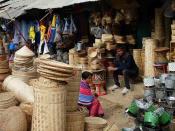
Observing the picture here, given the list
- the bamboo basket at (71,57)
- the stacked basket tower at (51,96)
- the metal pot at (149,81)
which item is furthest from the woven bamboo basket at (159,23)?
the stacked basket tower at (51,96)

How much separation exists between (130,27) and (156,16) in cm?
140

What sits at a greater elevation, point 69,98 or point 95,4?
point 95,4

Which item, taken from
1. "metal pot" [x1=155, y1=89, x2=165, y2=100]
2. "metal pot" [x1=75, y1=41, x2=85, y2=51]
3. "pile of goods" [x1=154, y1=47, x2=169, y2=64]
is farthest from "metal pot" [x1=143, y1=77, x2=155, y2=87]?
"metal pot" [x1=75, y1=41, x2=85, y2=51]

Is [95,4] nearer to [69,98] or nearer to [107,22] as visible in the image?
[107,22]

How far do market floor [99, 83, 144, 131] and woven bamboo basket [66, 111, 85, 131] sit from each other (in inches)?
57.9

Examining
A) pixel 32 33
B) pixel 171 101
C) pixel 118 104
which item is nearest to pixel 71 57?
pixel 32 33

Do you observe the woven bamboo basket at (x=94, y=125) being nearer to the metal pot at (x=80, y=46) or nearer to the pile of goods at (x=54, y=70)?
the pile of goods at (x=54, y=70)

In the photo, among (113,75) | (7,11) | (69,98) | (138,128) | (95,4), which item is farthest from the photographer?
(7,11)

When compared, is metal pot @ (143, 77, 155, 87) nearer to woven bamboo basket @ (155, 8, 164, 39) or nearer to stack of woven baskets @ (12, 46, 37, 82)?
woven bamboo basket @ (155, 8, 164, 39)

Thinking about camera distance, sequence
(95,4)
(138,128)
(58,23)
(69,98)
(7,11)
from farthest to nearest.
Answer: (7,11) < (58,23) < (95,4) < (69,98) < (138,128)

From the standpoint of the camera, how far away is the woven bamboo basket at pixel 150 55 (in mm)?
9281

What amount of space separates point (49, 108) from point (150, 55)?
12.6 feet

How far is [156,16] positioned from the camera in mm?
9695

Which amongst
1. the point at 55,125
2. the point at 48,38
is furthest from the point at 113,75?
the point at 55,125
